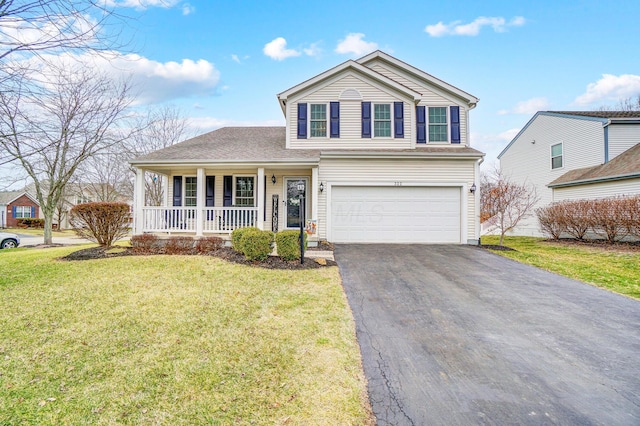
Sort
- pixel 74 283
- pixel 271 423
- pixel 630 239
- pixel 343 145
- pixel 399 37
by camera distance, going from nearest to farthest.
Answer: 1. pixel 271 423
2. pixel 74 283
3. pixel 630 239
4. pixel 343 145
5. pixel 399 37

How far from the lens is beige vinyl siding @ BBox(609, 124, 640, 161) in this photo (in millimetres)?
14164

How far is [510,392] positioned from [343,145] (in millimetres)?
10185

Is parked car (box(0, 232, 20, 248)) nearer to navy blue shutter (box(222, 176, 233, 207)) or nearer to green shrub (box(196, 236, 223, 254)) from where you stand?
navy blue shutter (box(222, 176, 233, 207))

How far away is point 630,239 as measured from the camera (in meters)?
11.2

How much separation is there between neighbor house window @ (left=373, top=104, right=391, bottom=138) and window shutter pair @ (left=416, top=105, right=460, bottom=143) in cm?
127

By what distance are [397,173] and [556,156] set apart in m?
12.2

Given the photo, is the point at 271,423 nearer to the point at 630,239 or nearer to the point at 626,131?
the point at 630,239

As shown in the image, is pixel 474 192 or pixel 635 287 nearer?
pixel 635 287

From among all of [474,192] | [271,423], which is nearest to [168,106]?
[474,192]

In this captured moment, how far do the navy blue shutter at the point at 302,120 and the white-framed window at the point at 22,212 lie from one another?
42.4 meters

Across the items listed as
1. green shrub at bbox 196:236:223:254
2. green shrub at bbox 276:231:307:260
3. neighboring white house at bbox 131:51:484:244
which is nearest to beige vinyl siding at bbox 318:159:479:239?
neighboring white house at bbox 131:51:484:244

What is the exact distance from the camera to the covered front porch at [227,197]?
1067 centimetres

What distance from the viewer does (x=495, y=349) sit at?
3611 millimetres

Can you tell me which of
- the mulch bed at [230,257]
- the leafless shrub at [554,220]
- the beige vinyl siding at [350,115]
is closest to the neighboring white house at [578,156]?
the leafless shrub at [554,220]
